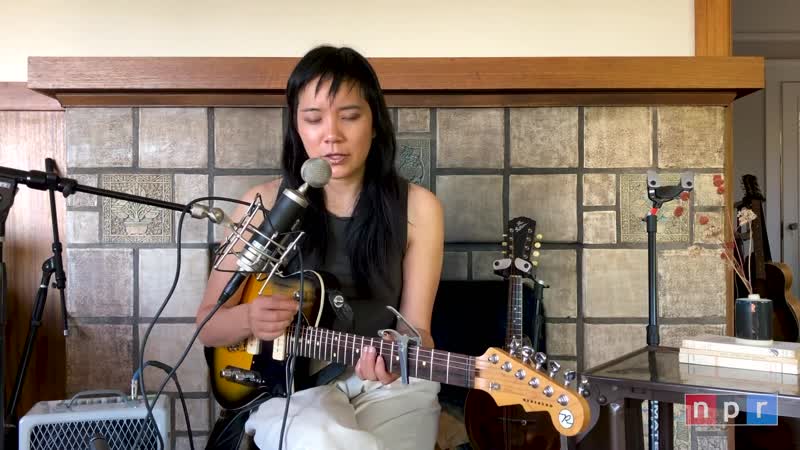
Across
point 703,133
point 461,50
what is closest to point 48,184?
point 461,50

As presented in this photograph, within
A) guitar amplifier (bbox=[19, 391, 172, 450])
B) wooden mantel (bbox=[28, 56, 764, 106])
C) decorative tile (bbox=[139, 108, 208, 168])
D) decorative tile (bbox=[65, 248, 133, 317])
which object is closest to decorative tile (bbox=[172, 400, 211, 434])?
decorative tile (bbox=[65, 248, 133, 317])

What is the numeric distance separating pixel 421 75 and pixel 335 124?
1.94 feet

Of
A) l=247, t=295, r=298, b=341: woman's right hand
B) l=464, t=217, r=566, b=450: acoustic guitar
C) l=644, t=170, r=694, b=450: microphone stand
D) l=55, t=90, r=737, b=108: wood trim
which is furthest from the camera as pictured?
l=55, t=90, r=737, b=108: wood trim

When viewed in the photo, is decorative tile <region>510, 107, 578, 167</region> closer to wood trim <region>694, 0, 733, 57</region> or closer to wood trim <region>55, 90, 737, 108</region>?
wood trim <region>55, 90, 737, 108</region>

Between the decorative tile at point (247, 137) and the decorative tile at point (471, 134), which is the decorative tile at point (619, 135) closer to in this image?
the decorative tile at point (471, 134)

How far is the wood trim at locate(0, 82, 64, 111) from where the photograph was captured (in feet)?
6.72

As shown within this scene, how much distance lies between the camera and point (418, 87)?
1.89 metres

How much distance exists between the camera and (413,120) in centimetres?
199

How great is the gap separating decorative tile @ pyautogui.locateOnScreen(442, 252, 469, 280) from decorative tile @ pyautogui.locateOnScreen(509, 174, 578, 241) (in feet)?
0.74

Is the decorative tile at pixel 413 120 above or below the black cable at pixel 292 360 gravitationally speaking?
above

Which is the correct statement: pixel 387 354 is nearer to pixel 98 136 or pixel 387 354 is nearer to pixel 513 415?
pixel 513 415

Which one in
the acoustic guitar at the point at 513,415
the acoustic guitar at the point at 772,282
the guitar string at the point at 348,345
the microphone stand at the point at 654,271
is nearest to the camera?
the guitar string at the point at 348,345

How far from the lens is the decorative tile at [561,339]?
6.58 ft

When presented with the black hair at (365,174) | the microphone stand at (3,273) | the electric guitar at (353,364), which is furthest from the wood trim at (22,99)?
the electric guitar at (353,364)
